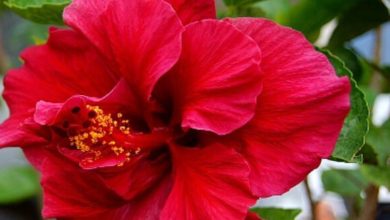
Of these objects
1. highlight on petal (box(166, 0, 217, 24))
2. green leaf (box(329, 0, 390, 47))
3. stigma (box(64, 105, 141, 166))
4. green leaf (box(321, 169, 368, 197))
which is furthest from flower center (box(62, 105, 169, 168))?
green leaf (box(321, 169, 368, 197))

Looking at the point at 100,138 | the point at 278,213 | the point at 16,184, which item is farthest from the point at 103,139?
the point at 16,184

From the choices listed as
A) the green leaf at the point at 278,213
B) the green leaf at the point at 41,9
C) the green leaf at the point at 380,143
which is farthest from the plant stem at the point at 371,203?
the green leaf at the point at 41,9

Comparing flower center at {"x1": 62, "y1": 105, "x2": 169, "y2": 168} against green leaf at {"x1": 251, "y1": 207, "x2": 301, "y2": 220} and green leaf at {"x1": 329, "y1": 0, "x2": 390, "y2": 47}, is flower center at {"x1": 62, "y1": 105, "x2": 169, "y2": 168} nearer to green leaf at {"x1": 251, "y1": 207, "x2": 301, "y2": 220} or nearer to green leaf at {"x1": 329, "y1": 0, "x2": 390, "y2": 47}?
green leaf at {"x1": 251, "y1": 207, "x2": 301, "y2": 220}

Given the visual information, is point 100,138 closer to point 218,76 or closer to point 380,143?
point 218,76

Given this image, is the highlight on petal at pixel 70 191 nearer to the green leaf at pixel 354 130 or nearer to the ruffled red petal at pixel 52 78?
the ruffled red petal at pixel 52 78

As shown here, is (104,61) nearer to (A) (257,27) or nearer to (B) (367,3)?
(A) (257,27)

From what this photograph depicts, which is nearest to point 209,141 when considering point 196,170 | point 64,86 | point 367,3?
point 196,170
